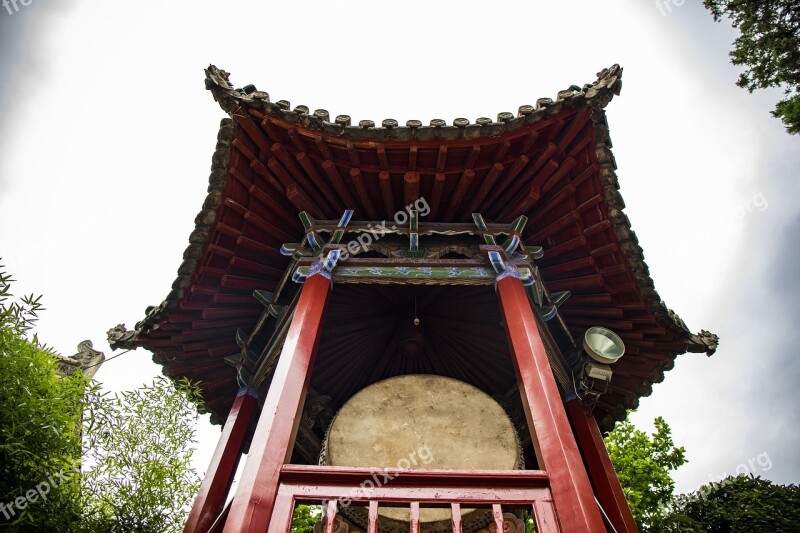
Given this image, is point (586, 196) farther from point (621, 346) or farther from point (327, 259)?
point (327, 259)

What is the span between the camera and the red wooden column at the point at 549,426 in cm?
308

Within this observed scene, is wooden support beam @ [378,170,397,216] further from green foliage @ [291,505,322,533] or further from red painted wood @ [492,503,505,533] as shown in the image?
green foliage @ [291,505,322,533]

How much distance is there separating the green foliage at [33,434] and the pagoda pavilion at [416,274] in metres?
1.19

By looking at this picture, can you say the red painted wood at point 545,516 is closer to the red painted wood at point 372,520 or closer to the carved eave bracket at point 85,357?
the red painted wood at point 372,520

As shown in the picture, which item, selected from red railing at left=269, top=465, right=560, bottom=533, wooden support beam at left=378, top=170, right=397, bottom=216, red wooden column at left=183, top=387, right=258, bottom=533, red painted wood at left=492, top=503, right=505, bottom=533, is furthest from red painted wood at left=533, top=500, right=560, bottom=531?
wooden support beam at left=378, top=170, right=397, bottom=216

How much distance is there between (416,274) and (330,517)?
9.16 feet

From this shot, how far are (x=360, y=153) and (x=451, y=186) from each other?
3.68 ft

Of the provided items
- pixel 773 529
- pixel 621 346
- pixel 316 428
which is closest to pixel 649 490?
pixel 773 529

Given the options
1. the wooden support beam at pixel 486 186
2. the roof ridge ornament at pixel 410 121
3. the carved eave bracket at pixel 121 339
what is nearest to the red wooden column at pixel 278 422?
the roof ridge ornament at pixel 410 121

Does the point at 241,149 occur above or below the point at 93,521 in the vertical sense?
above

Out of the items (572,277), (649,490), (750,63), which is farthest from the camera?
(649,490)

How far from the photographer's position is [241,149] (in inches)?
209

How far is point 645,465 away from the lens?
12266 mm

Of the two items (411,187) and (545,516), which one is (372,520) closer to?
(545,516)
